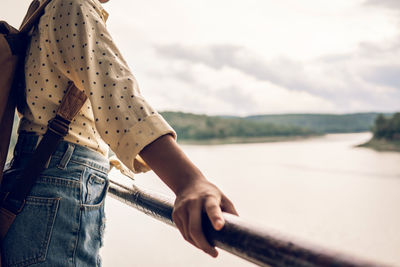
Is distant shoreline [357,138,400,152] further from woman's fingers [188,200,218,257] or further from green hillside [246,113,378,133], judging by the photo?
woman's fingers [188,200,218,257]

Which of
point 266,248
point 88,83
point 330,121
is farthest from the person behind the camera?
point 330,121

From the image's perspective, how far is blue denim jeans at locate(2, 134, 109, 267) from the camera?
1.44ft

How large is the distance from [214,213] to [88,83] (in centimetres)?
25

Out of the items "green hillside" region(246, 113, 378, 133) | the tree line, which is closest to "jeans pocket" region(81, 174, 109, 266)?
the tree line

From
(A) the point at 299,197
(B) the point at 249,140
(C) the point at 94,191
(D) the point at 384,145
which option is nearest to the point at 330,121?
(A) the point at 299,197

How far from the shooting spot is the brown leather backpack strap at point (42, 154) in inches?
17.6

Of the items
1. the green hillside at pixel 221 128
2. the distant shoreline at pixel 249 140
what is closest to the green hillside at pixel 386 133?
the distant shoreline at pixel 249 140

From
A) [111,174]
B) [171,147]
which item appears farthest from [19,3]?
[171,147]

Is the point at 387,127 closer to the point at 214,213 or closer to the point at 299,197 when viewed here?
the point at 299,197

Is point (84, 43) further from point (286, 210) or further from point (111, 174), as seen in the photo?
point (286, 210)

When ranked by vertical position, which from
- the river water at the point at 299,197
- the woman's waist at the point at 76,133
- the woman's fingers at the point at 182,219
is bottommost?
the river water at the point at 299,197

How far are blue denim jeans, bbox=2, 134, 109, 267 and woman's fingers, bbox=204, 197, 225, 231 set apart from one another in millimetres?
264

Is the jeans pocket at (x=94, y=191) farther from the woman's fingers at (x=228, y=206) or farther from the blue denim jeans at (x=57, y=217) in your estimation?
the woman's fingers at (x=228, y=206)

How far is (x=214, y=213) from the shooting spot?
0.94 ft
